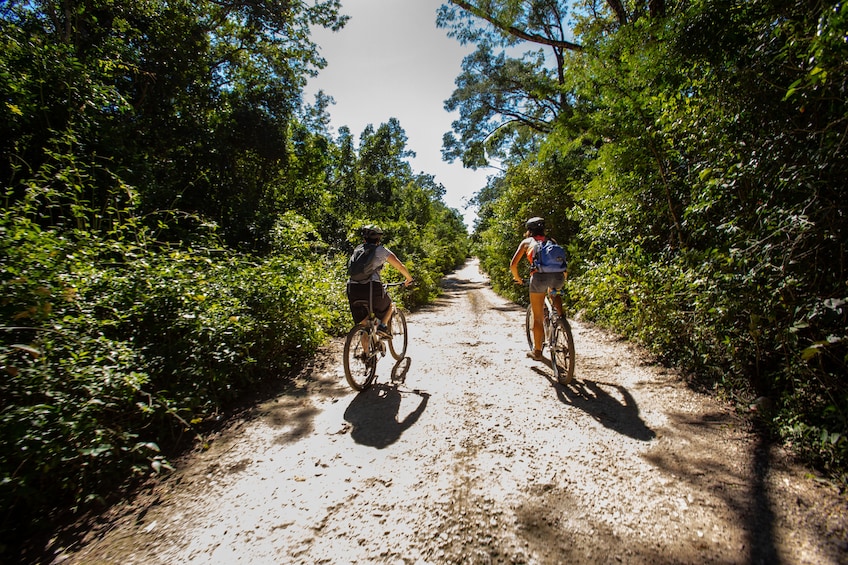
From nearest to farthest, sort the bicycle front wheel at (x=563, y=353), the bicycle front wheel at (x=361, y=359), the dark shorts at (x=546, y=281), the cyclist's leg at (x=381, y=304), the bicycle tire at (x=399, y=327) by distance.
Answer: the bicycle front wheel at (x=563, y=353) → the bicycle front wheel at (x=361, y=359) → the dark shorts at (x=546, y=281) → the cyclist's leg at (x=381, y=304) → the bicycle tire at (x=399, y=327)

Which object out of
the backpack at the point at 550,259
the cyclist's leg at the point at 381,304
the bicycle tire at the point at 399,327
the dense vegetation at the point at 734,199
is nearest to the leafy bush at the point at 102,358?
the cyclist's leg at the point at 381,304

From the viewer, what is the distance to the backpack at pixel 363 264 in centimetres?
390

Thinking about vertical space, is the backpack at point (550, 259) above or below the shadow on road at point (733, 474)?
above

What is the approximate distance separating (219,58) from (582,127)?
35.8 feet

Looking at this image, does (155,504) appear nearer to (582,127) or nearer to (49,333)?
(49,333)

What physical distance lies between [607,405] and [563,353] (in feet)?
2.48

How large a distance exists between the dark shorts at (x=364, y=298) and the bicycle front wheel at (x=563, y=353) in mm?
2087

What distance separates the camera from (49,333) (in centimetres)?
227

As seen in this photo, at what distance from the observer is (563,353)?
3902 millimetres

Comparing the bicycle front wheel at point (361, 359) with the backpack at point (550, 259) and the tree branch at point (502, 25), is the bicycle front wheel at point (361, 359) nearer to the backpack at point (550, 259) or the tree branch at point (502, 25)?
the backpack at point (550, 259)

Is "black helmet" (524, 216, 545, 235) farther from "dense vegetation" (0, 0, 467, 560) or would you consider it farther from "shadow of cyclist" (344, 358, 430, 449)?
"dense vegetation" (0, 0, 467, 560)

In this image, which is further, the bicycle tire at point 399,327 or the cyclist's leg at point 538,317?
the bicycle tire at point 399,327

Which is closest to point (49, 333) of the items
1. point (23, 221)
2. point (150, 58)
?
point (23, 221)

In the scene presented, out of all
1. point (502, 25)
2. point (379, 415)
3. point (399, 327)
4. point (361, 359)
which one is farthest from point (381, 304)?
point (502, 25)
